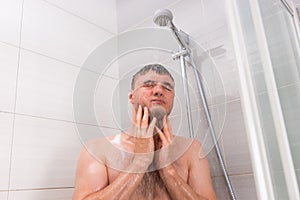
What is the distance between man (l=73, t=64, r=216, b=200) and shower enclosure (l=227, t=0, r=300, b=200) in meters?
0.33

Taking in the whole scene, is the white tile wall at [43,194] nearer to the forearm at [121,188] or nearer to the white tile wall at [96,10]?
the forearm at [121,188]

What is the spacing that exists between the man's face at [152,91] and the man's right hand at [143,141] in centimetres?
3

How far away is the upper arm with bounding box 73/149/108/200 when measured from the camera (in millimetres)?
875

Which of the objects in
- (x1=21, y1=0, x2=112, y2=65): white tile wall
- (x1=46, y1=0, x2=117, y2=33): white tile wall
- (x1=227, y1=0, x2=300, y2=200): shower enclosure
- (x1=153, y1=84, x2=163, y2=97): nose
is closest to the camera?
(x1=227, y1=0, x2=300, y2=200): shower enclosure

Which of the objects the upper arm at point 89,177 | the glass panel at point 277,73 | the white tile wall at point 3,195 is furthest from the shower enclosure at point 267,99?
the white tile wall at point 3,195

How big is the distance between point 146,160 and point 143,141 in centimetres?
6

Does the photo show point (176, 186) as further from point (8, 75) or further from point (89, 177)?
point (8, 75)

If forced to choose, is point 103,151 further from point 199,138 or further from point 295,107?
point 295,107

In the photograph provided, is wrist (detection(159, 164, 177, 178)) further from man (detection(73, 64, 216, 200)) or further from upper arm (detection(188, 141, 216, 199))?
upper arm (detection(188, 141, 216, 199))

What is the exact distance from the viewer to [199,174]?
0.95 meters

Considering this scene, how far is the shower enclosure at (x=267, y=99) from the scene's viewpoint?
0.44 m

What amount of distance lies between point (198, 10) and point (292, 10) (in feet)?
1.71

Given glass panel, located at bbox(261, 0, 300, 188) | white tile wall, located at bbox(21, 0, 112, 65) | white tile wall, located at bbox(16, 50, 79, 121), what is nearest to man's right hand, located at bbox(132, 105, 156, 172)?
glass panel, located at bbox(261, 0, 300, 188)

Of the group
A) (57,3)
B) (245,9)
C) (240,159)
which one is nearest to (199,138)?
(240,159)
